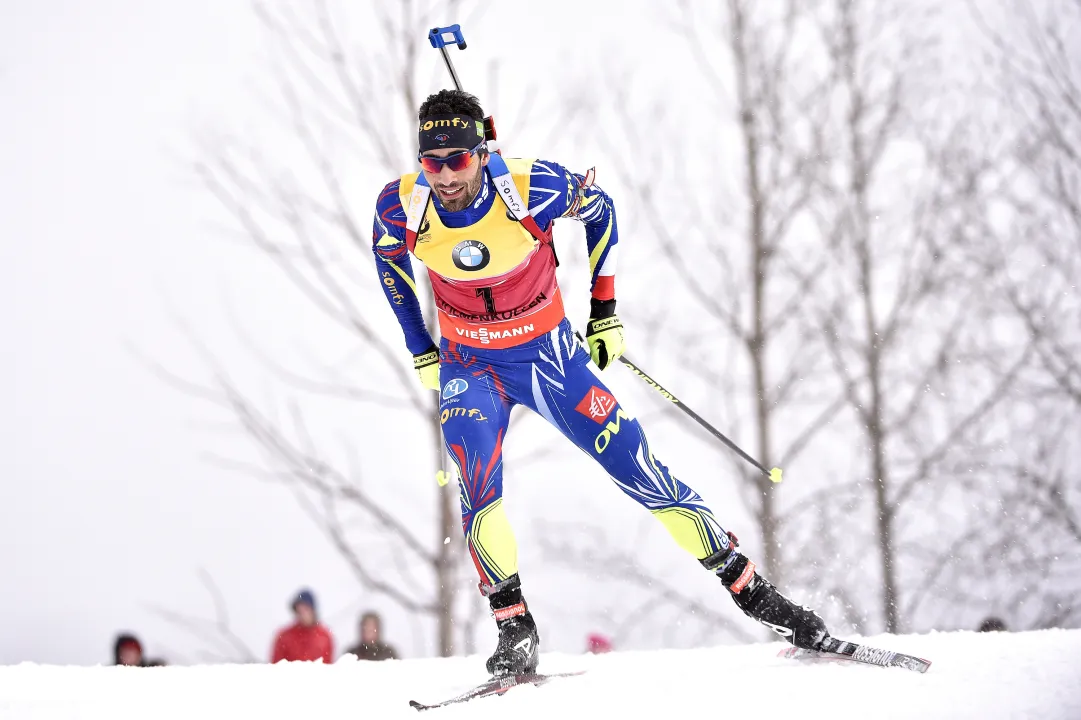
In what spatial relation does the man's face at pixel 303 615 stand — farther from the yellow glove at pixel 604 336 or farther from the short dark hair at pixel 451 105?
the short dark hair at pixel 451 105

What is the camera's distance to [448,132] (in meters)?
3.54

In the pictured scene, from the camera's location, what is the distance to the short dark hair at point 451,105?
363cm

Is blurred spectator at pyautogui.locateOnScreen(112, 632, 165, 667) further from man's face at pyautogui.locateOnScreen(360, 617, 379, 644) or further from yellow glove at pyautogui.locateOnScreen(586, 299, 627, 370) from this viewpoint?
yellow glove at pyautogui.locateOnScreen(586, 299, 627, 370)

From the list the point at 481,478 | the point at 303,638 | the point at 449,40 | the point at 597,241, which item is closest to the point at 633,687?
the point at 481,478

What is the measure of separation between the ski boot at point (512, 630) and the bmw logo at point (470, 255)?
1.31 m

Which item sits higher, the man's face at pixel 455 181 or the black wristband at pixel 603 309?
the man's face at pixel 455 181

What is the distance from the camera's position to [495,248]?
3664mm

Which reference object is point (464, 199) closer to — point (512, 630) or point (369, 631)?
point (512, 630)

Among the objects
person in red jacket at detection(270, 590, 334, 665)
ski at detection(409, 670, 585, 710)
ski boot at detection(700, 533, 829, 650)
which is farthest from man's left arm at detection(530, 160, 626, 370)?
person in red jacket at detection(270, 590, 334, 665)

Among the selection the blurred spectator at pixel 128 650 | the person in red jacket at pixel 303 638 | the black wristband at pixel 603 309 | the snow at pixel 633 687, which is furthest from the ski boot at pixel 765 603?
the blurred spectator at pixel 128 650

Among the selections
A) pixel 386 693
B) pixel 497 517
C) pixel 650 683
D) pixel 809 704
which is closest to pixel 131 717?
pixel 386 693

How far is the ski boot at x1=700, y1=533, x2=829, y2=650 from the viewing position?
3.72 meters

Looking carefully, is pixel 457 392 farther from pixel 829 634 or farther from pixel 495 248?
pixel 829 634

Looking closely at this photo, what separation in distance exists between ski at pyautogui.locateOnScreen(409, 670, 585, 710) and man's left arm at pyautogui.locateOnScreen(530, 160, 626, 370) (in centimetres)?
141
